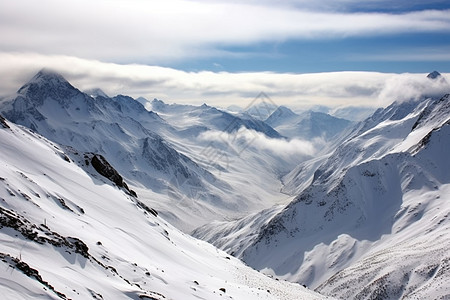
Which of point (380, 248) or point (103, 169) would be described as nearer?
point (103, 169)

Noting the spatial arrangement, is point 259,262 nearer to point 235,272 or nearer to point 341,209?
point 341,209

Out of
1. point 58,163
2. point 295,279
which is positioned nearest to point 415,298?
point 295,279

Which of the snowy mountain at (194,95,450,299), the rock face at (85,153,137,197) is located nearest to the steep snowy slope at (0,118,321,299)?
the rock face at (85,153,137,197)

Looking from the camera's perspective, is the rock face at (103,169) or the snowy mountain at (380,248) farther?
the snowy mountain at (380,248)

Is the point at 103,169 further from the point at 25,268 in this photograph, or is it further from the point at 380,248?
the point at 380,248

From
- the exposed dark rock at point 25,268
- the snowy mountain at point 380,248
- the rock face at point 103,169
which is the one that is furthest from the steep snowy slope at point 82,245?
the snowy mountain at point 380,248

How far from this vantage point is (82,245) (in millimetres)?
41375

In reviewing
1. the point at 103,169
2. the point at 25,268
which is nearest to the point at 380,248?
the point at 103,169

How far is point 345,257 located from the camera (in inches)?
6619

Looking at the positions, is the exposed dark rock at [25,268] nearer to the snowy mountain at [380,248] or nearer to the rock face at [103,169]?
the rock face at [103,169]

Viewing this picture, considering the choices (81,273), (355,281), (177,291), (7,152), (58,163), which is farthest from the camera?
(355,281)

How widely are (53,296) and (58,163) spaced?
163ft

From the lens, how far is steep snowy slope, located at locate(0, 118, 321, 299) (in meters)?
32.7

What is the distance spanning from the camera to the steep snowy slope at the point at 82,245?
3272 cm
